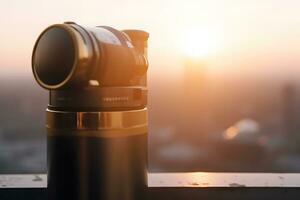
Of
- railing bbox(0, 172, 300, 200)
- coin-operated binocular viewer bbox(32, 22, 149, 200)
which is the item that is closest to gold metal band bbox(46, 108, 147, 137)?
coin-operated binocular viewer bbox(32, 22, 149, 200)

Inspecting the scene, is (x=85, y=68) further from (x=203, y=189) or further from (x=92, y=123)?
(x=203, y=189)

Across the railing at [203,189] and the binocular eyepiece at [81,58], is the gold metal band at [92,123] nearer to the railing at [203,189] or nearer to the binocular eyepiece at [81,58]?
the binocular eyepiece at [81,58]

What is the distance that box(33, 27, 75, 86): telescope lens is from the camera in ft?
1.73

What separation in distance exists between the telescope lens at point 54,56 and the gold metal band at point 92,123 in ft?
0.17

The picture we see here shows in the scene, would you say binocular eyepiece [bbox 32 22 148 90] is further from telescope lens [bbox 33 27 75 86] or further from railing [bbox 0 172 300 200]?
railing [bbox 0 172 300 200]

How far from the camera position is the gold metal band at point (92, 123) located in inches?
21.6

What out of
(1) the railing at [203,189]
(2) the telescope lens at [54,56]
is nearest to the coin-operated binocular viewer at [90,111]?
(2) the telescope lens at [54,56]

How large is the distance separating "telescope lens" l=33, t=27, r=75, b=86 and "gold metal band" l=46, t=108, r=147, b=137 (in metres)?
0.05

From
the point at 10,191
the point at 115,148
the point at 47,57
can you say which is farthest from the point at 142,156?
the point at 10,191

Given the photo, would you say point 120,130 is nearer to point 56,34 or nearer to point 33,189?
point 56,34

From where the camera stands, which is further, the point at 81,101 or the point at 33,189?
the point at 33,189

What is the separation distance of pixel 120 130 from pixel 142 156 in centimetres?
7

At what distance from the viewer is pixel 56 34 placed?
544 mm

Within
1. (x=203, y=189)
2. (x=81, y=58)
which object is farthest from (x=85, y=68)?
(x=203, y=189)
